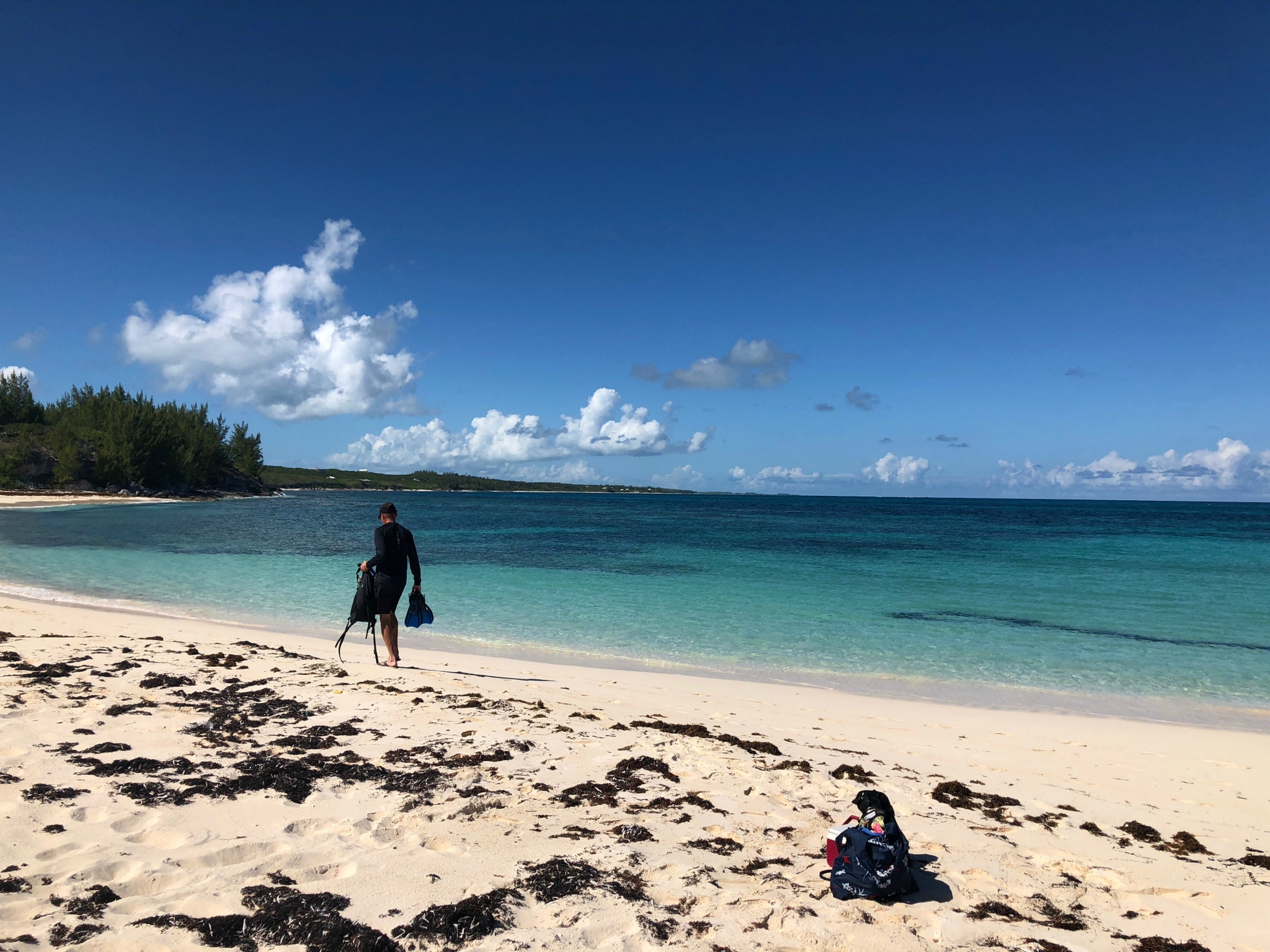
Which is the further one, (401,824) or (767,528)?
(767,528)

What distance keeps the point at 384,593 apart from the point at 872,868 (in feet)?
27.8

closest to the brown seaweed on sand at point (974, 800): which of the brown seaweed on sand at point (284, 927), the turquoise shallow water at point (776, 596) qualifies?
the brown seaweed on sand at point (284, 927)

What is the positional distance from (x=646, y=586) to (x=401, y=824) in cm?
1969

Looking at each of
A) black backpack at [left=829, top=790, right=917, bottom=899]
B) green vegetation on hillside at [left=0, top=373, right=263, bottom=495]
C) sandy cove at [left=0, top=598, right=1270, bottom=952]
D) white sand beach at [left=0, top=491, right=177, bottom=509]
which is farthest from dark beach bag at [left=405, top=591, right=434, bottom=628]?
green vegetation on hillside at [left=0, top=373, right=263, bottom=495]

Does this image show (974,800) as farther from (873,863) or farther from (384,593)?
(384,593)

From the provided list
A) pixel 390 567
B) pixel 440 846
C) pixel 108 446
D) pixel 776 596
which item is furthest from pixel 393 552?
pixel 108 446

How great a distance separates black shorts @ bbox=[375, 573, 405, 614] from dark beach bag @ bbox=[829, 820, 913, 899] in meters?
8.10

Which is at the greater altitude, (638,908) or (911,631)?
(638,908)

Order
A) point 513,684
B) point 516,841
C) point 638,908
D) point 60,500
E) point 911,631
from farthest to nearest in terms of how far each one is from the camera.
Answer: point 60,500 → point 911,631 → point 513,684 → point 516,841 → point 638,908

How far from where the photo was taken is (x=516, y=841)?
4.73 meters

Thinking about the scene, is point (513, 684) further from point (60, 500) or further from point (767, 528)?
point (60, 500)

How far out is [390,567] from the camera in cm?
1061

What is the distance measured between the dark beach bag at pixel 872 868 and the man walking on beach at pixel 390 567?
26.0ft

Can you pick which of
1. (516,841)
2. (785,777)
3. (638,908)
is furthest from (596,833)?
(785,777)
